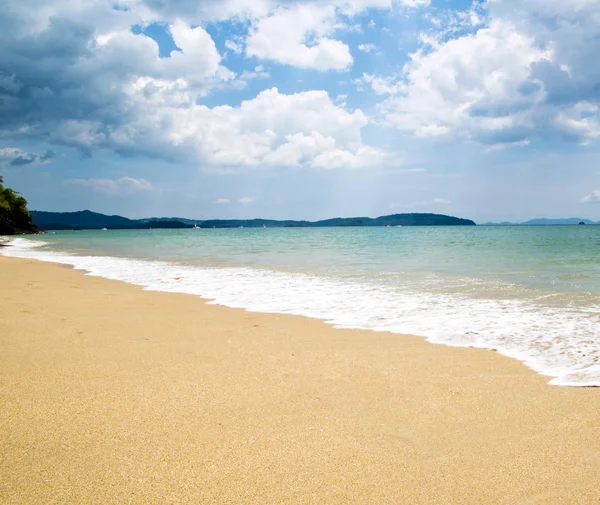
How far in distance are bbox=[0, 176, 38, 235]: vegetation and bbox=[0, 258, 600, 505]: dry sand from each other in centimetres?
9795

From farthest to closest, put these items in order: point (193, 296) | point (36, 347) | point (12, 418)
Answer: point (193, 296), point (36, 347), point (12, 418)

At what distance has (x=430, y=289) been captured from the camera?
10438 millimetres

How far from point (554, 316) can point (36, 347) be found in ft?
25.5

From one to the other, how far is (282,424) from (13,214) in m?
108

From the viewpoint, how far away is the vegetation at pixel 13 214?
8500cm

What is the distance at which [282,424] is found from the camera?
3.04 m

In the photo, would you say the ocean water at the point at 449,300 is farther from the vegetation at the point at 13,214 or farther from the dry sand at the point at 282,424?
the vegetation at the point at 13,214

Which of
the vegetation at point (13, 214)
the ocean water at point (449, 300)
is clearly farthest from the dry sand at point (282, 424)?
the vegetation at point (13, 214)

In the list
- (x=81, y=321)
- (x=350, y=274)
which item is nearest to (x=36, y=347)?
(x=81, y=321)

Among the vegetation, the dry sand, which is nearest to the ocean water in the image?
the dry sand

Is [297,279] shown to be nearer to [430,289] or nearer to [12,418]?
[430,289]

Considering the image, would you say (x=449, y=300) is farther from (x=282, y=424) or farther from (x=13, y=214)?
(x=13, y=214)

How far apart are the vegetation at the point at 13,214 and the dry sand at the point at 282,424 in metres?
97.9

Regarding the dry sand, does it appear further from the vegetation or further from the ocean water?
the vegetation
